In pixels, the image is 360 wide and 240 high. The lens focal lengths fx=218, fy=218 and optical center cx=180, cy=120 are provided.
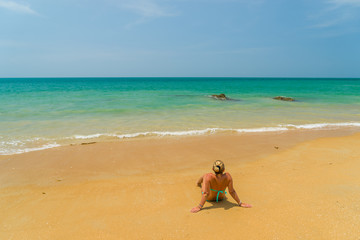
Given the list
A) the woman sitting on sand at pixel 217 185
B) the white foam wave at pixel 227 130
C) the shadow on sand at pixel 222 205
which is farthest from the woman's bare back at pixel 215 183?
the white foam wave at pixel 227 130

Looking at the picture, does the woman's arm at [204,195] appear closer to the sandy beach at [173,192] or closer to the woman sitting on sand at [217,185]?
the woman sitting on sand at [217,185]

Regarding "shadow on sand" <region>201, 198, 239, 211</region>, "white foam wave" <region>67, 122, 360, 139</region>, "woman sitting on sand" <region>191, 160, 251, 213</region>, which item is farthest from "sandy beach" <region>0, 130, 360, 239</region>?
"white foam wave" <region>67, 122, 360, 139</region>

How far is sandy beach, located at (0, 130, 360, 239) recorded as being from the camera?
11.4 ft

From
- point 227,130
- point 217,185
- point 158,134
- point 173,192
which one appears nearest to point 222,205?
point 217,185

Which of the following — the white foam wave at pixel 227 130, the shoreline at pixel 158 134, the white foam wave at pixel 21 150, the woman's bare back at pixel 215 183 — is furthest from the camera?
the white foam wave at pixel 227 130

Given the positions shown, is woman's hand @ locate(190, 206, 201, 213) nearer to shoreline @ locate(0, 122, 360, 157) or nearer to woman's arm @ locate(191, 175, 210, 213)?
woman's arm @ locate(191, 175, 210, 213)

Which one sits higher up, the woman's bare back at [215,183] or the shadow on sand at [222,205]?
the woman's bare back at [215,183]

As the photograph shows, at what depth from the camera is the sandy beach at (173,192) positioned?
3.47 m

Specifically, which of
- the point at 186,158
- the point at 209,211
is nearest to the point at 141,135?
the point at 186,158

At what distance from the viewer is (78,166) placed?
20.1ft

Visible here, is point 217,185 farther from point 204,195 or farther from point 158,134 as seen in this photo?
point 158,134

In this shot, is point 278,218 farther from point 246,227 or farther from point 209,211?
point 209,211

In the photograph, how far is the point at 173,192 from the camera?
4641 millimetres

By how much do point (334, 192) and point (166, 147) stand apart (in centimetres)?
493
